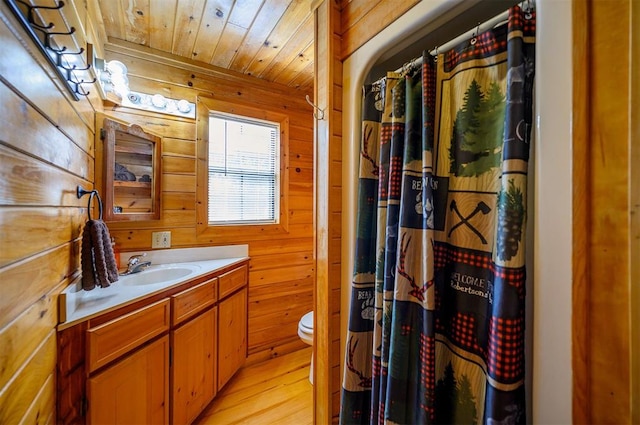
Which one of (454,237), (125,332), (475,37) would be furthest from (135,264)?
(475,37)

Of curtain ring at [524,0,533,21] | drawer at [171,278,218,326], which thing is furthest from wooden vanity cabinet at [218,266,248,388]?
curtain ring at [524,0,533,21]

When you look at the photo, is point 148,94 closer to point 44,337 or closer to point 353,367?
point 44,337

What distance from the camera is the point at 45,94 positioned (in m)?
0.84

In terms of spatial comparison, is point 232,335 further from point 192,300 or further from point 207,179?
point 207,179

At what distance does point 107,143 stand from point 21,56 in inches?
38.1

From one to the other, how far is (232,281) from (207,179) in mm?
831

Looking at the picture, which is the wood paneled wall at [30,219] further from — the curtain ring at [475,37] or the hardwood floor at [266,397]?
the curtain ring at [475,37]

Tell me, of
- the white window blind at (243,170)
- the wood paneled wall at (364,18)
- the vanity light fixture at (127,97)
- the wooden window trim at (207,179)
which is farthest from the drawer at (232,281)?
the wood paneled wall at (364,18)

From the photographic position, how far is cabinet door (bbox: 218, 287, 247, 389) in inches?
68.0

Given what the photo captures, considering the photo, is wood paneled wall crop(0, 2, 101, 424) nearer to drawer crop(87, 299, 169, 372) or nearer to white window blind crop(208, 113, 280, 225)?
drawer crop(87, 299, 169, 372)

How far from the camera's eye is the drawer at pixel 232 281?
1.76 m

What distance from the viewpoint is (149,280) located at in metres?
1.66

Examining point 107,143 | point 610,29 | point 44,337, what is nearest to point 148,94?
point 107,143

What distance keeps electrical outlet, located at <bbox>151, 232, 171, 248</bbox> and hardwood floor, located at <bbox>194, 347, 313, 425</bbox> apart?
3.74 ft
